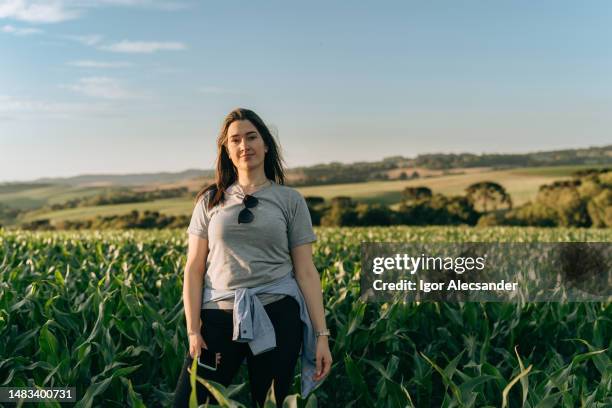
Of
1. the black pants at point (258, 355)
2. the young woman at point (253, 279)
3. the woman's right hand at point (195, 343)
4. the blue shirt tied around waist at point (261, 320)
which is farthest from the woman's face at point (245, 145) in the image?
the woman's right hand at point (195, 343)

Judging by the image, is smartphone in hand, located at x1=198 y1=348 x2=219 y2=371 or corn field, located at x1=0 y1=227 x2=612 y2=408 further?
corn field, located at x1=0 y1=227 x2=612 y2=408

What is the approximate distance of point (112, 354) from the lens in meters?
4.75

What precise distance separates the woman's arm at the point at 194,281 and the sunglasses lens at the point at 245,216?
0.31 meters

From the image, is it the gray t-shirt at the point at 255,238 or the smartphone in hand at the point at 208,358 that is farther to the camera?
the smartphone in hand at the point at 208,358

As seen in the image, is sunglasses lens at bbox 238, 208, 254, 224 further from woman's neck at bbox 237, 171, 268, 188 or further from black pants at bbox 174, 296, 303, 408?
black pants at bbox 174, 296, 303, 408

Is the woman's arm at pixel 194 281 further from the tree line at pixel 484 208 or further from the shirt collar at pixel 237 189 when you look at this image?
the tree line at pixel 484 208

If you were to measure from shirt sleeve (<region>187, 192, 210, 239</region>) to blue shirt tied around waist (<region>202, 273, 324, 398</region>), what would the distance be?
1.09 feet

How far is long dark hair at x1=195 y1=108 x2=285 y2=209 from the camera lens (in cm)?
372

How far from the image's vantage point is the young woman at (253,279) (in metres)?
3.54

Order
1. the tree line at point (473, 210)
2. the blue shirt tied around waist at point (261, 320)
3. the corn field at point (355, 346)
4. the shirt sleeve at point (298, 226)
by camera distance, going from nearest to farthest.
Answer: the blue shirt tied around waist at point (261, 320) < the shirt sleeve at point (298, 226) < the corn field at point (355, 346) < the tree line at point (473, 210)

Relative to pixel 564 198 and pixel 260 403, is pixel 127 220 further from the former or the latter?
pixel 260 403

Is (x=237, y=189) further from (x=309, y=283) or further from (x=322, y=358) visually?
(x=322, y=358)

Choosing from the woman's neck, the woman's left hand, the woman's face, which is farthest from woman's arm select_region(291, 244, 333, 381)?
the woman's face

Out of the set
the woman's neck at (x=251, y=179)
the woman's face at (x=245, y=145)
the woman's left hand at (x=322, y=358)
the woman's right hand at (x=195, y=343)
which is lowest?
the woman's left hand at (x=322, y=358)
